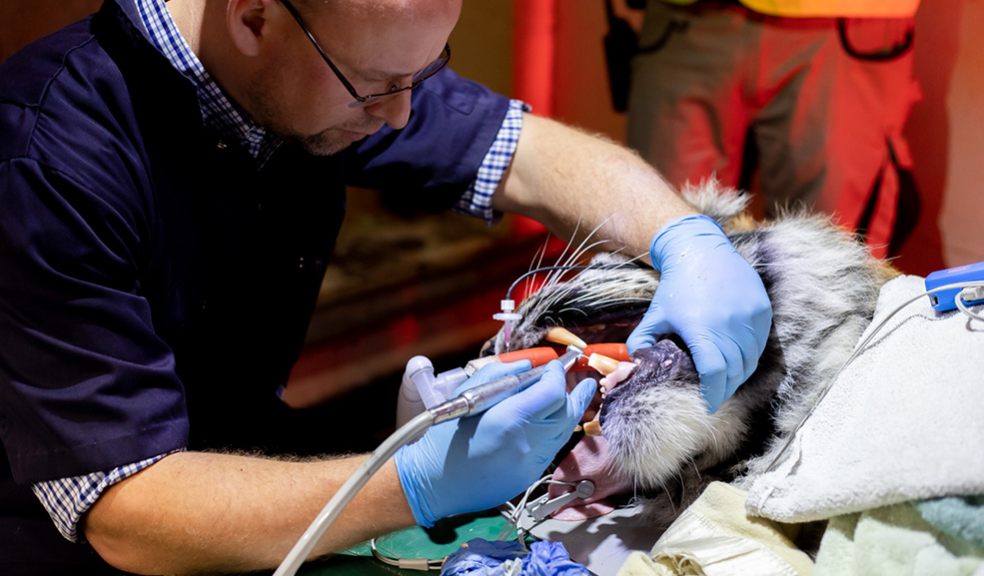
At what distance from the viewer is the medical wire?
1.13 m

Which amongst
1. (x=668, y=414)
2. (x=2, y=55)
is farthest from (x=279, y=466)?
(x=2, y=55)

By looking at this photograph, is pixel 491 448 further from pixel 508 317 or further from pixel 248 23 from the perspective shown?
pixel 248 23

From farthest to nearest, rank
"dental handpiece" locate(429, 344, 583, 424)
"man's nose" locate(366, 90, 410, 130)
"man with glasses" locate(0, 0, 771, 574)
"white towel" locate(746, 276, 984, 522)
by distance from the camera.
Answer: "man's nose" locate(366, 90, 410, 130) < "man with glasses" locate(0, 0, 771, 574) < "dental handpiece" locate(429, 344, 583, 424) < "white towel" locate(746, 276, 984, 522)

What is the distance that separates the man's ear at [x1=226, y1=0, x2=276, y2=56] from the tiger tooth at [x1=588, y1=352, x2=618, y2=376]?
634 mm

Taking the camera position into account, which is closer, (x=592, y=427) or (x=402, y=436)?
(x=402, y=436)

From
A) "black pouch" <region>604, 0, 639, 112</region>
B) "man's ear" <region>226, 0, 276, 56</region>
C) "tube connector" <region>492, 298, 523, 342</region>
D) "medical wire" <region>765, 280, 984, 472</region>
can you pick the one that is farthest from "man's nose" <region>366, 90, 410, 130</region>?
"black pouch" <region>604, 0, 639, 112</region>

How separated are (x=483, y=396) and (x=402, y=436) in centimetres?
14

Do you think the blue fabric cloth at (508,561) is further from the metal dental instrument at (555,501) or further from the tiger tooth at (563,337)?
the tiger tooth at (563,337)

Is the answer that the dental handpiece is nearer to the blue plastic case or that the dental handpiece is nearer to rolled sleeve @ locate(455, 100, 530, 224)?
the blue plastic case

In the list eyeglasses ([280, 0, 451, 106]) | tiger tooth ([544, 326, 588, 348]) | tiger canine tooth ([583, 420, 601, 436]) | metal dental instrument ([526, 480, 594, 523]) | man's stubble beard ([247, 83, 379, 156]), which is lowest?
metal dental instrument ([526, 480, 594, 523])

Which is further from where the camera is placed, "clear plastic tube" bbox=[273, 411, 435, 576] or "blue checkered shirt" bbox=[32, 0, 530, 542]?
"blue checkered shirt" bbox=[32, 0, 530, 542]

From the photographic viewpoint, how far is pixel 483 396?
1.09 metres

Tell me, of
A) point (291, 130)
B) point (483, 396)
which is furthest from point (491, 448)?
point (291, 130)

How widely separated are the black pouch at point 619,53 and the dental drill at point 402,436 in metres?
1.54
